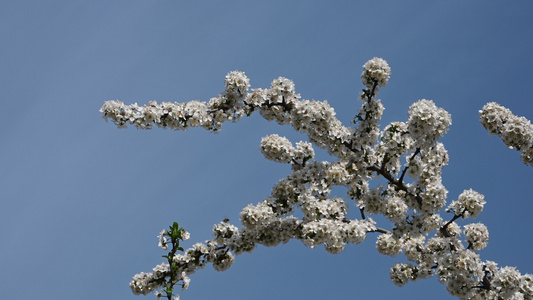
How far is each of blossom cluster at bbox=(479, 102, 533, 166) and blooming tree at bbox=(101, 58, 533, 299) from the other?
0.07 ft

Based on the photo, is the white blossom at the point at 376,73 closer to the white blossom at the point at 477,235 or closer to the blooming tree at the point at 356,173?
the blooming tree at the point at 356,173

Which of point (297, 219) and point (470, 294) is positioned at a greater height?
point (297, 219)

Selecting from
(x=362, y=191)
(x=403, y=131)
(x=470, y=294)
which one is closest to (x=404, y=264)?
(x=470, y=294)

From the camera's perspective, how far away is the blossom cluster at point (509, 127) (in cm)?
1105

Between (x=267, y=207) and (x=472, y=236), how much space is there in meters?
4.78

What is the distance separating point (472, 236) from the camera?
40.8 feet

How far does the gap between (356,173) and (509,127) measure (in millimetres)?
3181

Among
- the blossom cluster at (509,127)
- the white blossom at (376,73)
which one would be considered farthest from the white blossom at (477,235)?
the white blossom at (376,73)

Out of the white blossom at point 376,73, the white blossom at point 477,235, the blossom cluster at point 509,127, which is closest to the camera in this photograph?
the blossom cluster at point 509,127

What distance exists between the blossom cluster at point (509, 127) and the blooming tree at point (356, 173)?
0.07ft

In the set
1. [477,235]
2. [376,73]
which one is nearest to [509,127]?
[477,235]

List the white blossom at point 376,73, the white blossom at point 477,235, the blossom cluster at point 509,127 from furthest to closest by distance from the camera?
the white blossom at point 477,235
the white blossom at point 376,73
the blossom cluster at point 509,127

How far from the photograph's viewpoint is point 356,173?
11.8 metres

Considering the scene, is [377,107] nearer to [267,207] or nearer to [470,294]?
[267,207]
